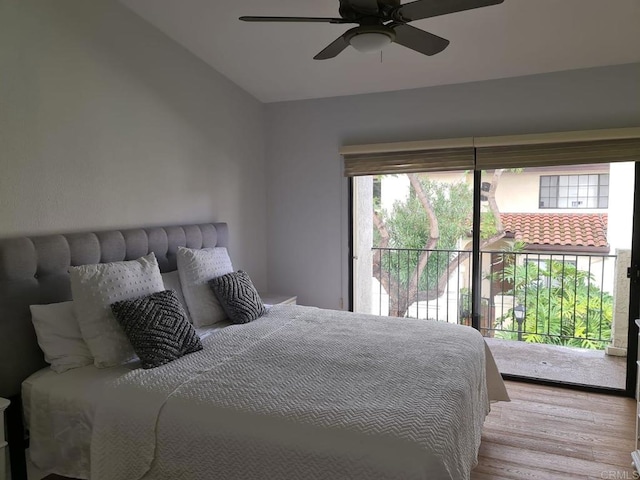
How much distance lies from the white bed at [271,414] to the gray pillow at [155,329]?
0.24 feet

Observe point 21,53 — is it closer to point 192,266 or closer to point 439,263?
point 192,266

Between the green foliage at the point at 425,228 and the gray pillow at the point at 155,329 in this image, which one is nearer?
the gray pillow at the point at 155,329

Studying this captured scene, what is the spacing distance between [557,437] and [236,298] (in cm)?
219

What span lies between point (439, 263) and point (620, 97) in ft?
7.56

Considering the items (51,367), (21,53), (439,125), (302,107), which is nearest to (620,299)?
(439,125)

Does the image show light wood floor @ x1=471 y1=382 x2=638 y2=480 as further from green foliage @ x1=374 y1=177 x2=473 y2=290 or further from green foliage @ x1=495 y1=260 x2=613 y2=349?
green foliage @ x1=374 y1=177 x2=473 y2=290

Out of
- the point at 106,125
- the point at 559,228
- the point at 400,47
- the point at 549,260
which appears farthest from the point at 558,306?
the point at 106,125

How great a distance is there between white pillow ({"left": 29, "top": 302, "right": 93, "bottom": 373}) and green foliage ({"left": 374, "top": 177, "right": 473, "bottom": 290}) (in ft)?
10.8

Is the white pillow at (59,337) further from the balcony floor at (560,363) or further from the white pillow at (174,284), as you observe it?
the balcony floor at (560,363)

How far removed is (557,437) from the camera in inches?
111

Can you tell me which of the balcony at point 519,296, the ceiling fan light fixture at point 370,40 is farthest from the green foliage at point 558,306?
the ceiling fan light fixture at point 370,40

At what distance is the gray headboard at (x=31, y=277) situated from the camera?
216cm

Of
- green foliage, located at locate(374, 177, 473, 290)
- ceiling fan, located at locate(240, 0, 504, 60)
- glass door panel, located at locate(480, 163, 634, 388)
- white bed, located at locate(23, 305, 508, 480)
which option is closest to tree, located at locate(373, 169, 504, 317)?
green foliage, located at locate(374, 177, 473, 290)

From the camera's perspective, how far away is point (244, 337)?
2.65 m
